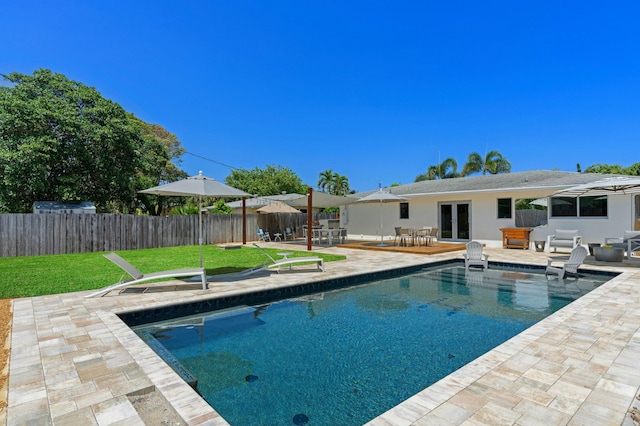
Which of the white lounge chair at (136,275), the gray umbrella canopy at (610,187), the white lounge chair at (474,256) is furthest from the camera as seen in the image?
the white lounge chair at (474,256)

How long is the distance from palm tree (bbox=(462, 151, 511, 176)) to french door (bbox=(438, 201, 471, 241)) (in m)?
24.4

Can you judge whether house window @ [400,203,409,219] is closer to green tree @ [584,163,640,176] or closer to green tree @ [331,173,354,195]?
green tree @ [584,163,640,176]

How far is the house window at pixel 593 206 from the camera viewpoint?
13617 mm

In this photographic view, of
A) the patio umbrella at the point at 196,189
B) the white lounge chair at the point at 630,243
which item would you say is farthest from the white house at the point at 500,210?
the patio umbrella at the point at 196,189

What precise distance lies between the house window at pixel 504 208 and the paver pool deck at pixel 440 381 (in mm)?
11435

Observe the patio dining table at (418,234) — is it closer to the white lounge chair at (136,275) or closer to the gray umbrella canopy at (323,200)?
the gray umbrella canopy at (323,200)

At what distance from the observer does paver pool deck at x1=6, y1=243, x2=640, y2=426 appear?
2.69 metres

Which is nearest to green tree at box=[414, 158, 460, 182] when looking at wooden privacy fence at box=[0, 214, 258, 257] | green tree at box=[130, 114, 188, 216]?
wooden privacy fence at box=[0, 214, 258, 257]

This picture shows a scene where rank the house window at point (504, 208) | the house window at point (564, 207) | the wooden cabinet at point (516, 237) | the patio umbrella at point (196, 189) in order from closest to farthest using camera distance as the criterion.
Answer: the patio umbrella at point (196, 189) → the house window at point (564, 207) → the wooden cabinet at point (516, 237) → the house window at point (504, 208)

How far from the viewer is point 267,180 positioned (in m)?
45.8

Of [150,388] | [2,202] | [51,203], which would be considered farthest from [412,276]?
[2,202]

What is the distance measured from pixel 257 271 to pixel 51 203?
51.9 ft

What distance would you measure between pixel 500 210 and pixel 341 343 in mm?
14347

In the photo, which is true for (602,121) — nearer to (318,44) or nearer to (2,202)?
(318,44)
